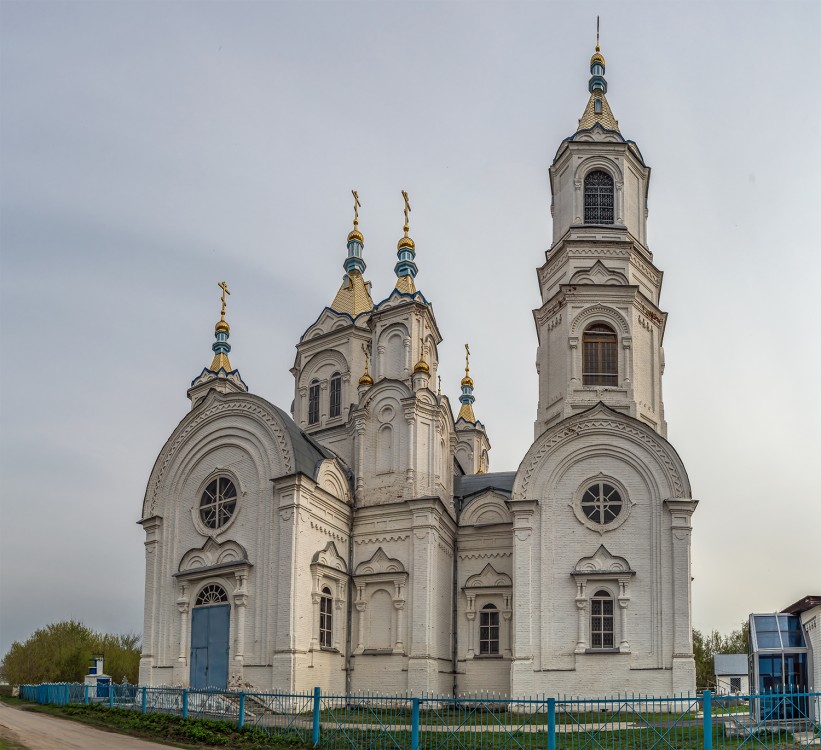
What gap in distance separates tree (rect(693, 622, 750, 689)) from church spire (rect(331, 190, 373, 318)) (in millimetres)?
24700

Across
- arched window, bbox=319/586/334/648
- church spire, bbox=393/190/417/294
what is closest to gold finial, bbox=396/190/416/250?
church spire, bbox=393/190/417/294

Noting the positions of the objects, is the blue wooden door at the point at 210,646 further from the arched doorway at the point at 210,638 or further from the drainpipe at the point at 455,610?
the drainpipe at the point at 455,610

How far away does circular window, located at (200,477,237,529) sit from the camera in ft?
84.6

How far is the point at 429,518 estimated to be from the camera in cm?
2581

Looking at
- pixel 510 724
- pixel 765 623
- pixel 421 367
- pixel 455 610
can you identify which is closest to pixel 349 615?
pixel 455 610

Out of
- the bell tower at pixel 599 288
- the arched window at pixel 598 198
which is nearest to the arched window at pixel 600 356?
the bell tower at pixel 599 288

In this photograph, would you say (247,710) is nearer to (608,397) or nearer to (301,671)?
(301,671)

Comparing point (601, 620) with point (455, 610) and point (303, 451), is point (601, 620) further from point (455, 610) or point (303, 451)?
point (303, 451)

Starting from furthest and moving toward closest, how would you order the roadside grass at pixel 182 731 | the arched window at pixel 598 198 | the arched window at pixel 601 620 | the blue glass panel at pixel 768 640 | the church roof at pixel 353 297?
the church roof at pixel 353 297 → the arched window at pixel 598 198 → the arched window at pixel 601 620 → the blue glass panel at pixel 768 640 → the roadside grass at pixel 182 731

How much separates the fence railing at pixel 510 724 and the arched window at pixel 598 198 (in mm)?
13340

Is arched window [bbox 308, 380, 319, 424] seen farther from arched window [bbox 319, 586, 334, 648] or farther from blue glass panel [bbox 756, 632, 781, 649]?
blue glass panel [bbox 756, 632, 781, 649]

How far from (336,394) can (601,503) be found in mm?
10418

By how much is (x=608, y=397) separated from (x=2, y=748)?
1634 cm

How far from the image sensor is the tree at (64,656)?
140 feet
